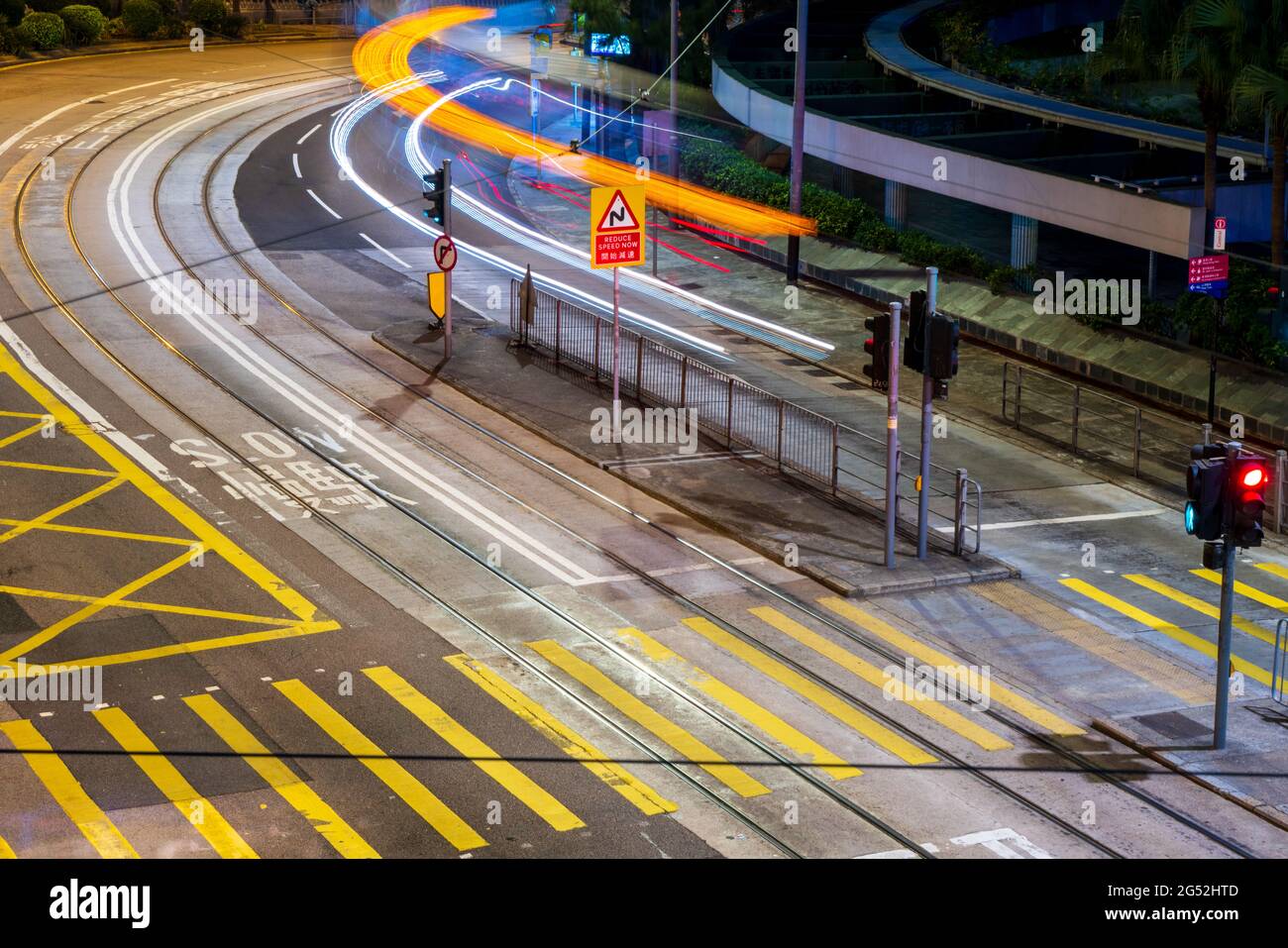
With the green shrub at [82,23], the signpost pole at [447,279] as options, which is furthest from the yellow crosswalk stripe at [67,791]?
the green shrub at [82,23]

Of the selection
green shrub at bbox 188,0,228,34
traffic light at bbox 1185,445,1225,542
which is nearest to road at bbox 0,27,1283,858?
traffic light at bbox 1185,445,1225,542

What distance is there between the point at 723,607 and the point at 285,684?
5.64 m

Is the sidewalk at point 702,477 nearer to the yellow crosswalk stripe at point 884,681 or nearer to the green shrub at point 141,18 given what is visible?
the yellow crosswalk stripe at point 884,681

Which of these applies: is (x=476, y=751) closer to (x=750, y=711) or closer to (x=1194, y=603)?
(x=750, y=711)

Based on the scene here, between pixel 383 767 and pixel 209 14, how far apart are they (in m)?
64.5

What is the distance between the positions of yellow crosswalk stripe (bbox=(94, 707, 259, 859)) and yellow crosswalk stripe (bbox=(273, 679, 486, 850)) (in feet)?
5.26

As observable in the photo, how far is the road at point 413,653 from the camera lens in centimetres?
1541

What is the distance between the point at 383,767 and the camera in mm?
16359

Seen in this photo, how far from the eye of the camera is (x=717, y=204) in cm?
4609

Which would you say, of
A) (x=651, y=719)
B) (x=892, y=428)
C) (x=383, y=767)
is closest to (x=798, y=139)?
(x=892, y=428)

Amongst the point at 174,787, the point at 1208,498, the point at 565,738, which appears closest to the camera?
the point at 174,787

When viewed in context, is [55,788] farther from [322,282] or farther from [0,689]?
[322,282]

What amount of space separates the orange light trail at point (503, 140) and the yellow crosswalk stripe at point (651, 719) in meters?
22.6

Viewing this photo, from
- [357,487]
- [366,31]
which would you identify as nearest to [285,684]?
[357,487]
